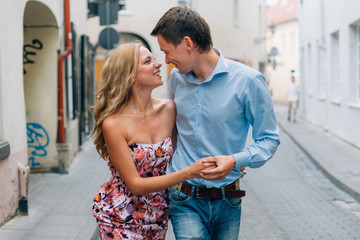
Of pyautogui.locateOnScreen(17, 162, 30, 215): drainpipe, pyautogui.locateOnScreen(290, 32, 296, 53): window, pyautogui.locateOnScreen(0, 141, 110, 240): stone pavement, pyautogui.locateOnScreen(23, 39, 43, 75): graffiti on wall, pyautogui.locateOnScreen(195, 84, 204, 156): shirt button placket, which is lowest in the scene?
pyautogui.locateOnScreen(0, 141, 110, 240): stone pavement

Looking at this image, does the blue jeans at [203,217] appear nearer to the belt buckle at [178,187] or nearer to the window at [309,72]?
the belt buckle at [178,187]

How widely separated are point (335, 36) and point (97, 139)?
47.1 ft

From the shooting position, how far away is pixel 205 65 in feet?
9.52

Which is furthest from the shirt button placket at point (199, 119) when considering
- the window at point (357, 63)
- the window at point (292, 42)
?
the window at point (292, 42)

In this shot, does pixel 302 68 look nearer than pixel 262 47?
Yes

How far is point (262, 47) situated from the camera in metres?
36.7

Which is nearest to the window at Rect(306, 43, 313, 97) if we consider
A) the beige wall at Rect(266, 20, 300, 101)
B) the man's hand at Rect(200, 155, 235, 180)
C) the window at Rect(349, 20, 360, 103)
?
the window at Rect(349, 20, 360, 103)

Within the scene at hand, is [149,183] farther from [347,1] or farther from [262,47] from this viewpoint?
[262,47]

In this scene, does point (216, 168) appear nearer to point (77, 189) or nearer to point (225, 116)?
point (225, 116)

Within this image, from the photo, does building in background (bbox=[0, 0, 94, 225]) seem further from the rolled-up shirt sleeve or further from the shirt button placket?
the rolled-up shirt sleeve

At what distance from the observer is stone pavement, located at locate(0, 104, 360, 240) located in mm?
5613

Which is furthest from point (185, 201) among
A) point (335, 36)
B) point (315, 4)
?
point (315, 4)

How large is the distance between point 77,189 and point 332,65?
416 inches

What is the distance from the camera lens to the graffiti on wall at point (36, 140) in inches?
371
